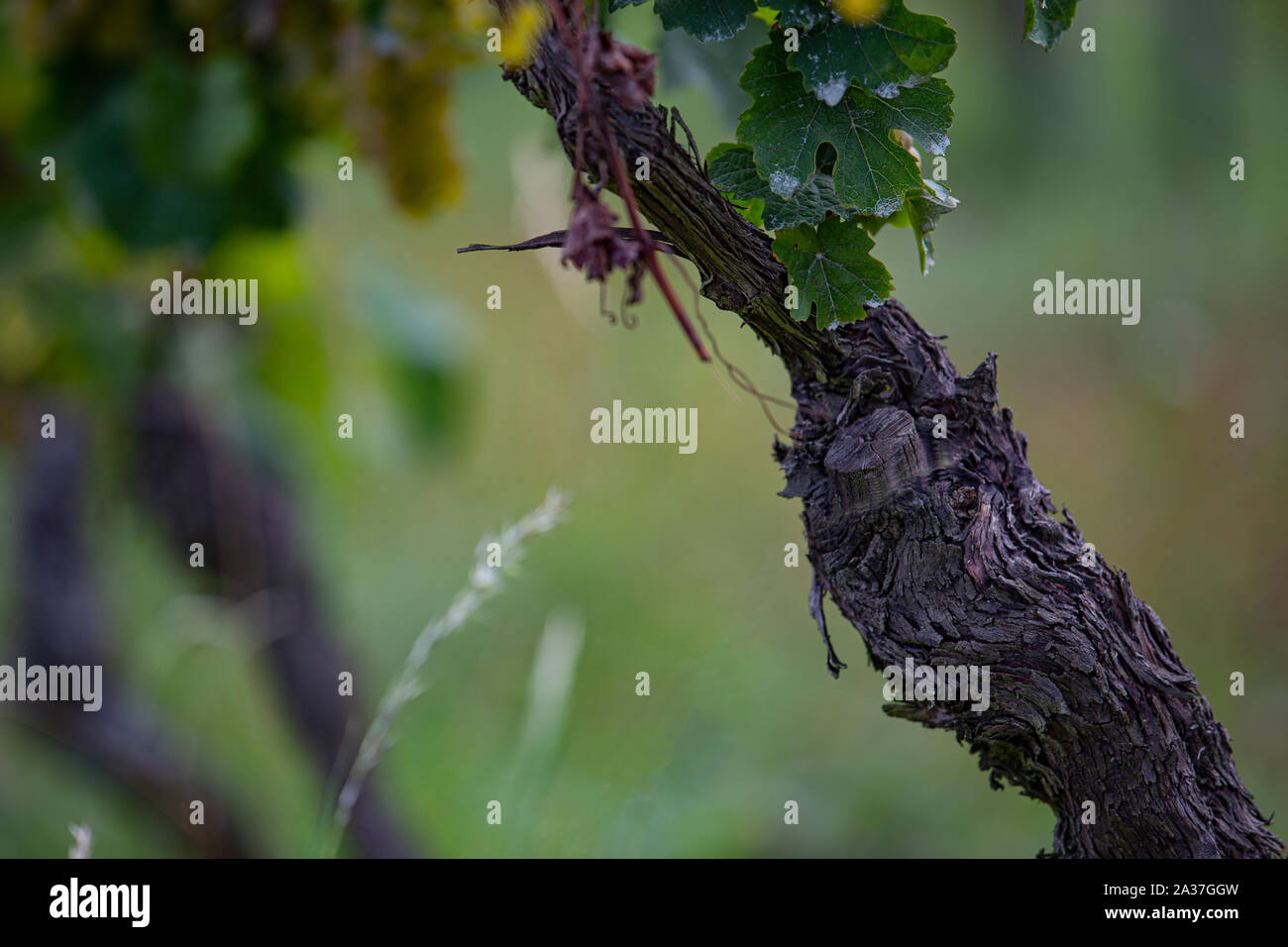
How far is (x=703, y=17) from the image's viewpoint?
0.51 m

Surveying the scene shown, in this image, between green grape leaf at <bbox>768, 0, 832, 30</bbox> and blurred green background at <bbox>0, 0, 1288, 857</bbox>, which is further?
blurred green background at <bbox>0, 0, 1288, 857</bbox>

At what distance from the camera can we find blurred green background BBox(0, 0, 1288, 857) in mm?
1008

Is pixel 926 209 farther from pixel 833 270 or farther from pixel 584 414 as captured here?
pixel 584 414

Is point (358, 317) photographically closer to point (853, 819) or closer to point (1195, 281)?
point (853, 819)

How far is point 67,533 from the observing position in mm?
1494

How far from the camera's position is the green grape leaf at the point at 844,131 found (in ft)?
1.76

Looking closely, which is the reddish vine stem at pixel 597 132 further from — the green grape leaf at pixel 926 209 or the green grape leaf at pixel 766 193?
the green grape leaf at pixel 926 209

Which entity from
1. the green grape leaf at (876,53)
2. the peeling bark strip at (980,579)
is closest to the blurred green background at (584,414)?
the peeling bark strip at (980,579)

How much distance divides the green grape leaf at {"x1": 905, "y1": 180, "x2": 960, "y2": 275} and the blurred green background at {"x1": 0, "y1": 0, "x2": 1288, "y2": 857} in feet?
0.73

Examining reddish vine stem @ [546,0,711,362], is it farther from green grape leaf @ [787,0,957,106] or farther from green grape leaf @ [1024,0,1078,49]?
green grape leaf @ [1024,0,1078,49]

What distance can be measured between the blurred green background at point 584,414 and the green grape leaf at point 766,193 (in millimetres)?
250

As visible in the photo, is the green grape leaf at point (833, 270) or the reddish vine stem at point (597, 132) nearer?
the reddish vine stem at point (597, 132)

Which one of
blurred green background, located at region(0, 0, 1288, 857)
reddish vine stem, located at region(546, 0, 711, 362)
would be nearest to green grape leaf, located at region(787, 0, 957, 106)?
reddish vine stem, located at region(546, 0, 711, 362)

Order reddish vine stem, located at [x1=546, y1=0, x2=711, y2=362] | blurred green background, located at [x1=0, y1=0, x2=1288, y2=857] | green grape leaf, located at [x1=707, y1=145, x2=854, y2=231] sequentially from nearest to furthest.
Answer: reddish vine stem, located at [x1=546, y1=0, x2=711, y2=362] → green grape leaf, located at [x1=707, y1=145, x2=854, y2=231] → blurred green background, located at [x1=0, y1=0, x2=1288, y2=857]
